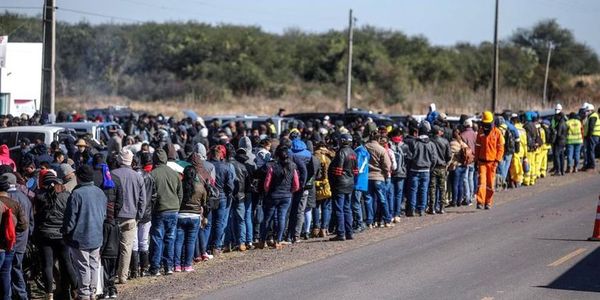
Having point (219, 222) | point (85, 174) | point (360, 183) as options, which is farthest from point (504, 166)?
point (85, 174)

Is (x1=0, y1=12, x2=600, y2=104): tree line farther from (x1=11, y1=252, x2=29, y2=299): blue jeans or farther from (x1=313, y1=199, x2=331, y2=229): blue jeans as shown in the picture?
(x1=11, y1=252, x2=29, y2=299): blue jeans

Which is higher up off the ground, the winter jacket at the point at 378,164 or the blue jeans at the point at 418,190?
the winter jacket at the point at 378,164

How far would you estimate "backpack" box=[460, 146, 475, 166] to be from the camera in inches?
923

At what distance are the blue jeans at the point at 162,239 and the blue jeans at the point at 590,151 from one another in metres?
18.4

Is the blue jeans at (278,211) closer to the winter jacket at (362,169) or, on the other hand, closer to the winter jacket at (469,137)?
the winter jacket at (362,169)

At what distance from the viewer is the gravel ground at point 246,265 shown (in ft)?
48.7

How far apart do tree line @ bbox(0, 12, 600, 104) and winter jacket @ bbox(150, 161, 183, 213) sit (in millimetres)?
56310

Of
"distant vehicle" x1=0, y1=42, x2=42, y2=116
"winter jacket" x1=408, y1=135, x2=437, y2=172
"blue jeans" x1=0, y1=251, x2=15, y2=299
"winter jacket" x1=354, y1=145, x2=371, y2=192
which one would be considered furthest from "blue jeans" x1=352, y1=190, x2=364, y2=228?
"distant vehicle" x1=0, y1=42, x2=42, y2=116

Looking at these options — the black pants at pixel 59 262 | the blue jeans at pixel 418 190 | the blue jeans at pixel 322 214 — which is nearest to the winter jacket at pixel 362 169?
the blue jeans at pixel 322 214

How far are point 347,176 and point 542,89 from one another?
61.5 m

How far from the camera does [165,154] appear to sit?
16.2 meters

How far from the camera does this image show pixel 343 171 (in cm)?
1906

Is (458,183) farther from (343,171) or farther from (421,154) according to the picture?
(343,171)

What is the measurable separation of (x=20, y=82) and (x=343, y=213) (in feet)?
75.1
